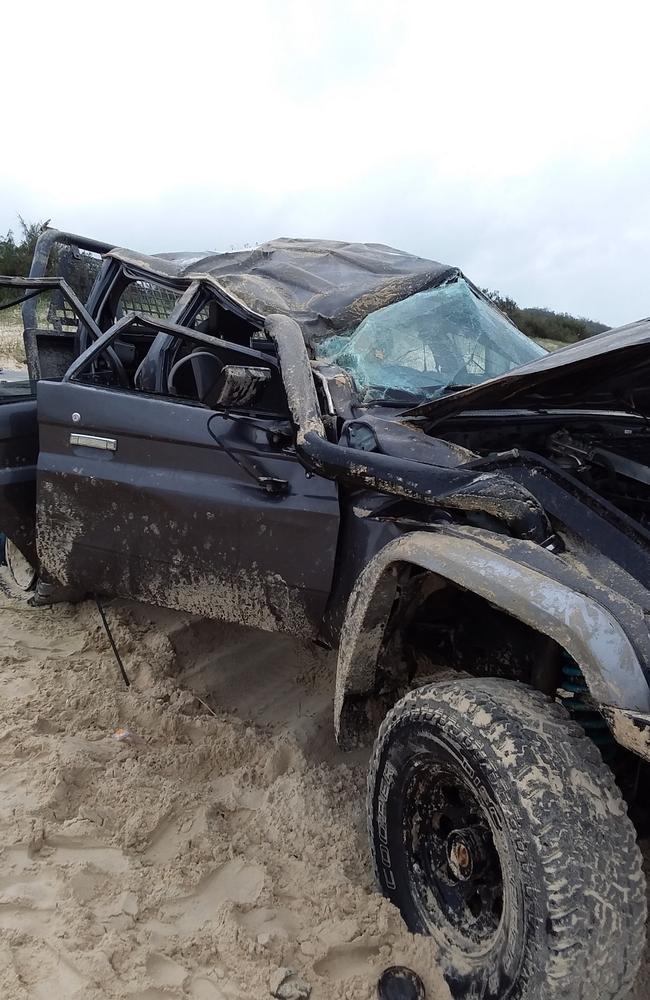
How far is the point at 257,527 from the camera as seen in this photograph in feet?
8.16

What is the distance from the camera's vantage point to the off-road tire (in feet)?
4.61

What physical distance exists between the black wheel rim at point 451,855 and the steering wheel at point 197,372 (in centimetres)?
153

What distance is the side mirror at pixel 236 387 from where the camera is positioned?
2201mm

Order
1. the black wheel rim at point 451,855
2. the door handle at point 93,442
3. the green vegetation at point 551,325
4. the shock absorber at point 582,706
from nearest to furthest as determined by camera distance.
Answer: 1. the black wheel rim at point 451,855
2. the shock absorber at point 582,706
3. the door handle at point 93,442
4. the green vegetation at point 551,325

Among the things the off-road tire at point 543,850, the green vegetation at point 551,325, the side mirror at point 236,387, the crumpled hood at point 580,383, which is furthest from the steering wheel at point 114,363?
the green vegetation at point 551,325

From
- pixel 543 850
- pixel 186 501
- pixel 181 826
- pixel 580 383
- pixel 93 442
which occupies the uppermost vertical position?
pixel 580 383

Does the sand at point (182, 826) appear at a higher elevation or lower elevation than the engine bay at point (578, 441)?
lower

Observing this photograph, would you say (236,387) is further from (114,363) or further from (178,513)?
(114,363)

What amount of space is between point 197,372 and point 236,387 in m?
0.72

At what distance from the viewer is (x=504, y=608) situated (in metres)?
1.61

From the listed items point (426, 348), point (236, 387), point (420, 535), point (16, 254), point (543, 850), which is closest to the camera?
point (543, 850)

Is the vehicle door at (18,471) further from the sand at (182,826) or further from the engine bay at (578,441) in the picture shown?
the engine bay at (578,441)

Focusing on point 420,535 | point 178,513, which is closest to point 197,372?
point 178,513

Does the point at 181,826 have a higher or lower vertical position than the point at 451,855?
lower
